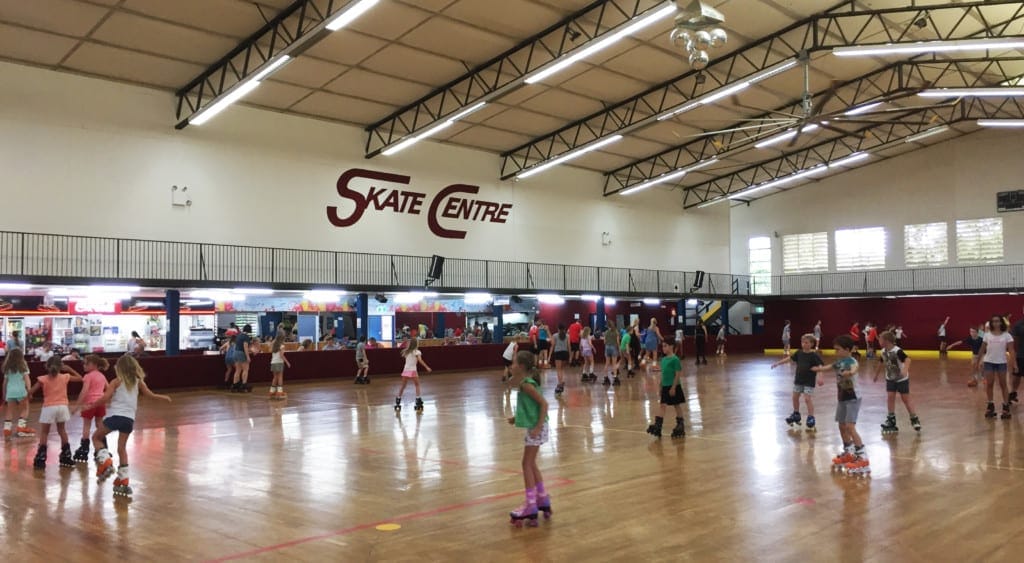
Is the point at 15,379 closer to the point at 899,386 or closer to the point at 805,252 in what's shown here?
the point at 899,386

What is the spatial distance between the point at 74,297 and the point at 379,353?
8900 millimetres

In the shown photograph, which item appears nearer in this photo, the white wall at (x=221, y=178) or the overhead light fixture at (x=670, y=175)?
the white wall at (x=221, y=178)

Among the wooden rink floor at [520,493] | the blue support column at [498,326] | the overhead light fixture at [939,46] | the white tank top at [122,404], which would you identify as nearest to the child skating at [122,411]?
the white tank top at [122,404]

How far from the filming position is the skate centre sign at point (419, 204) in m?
26.1

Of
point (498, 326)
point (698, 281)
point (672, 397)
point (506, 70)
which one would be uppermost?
point (506, 70)

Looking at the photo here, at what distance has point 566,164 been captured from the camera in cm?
3278

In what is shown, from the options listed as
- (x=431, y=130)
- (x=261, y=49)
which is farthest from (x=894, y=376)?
(x=431, y=130)

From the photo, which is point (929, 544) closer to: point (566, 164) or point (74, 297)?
point (74, 297)

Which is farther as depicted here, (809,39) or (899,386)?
(809,39)

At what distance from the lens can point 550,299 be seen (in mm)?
32625

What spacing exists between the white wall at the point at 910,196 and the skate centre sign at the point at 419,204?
59.0 feet

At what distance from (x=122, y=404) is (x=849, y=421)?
7432 mm

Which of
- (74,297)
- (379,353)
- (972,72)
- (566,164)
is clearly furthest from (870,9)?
(74,297)

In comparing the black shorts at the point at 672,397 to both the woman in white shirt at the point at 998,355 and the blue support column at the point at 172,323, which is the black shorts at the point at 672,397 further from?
the blue support column at the point at 172,323
